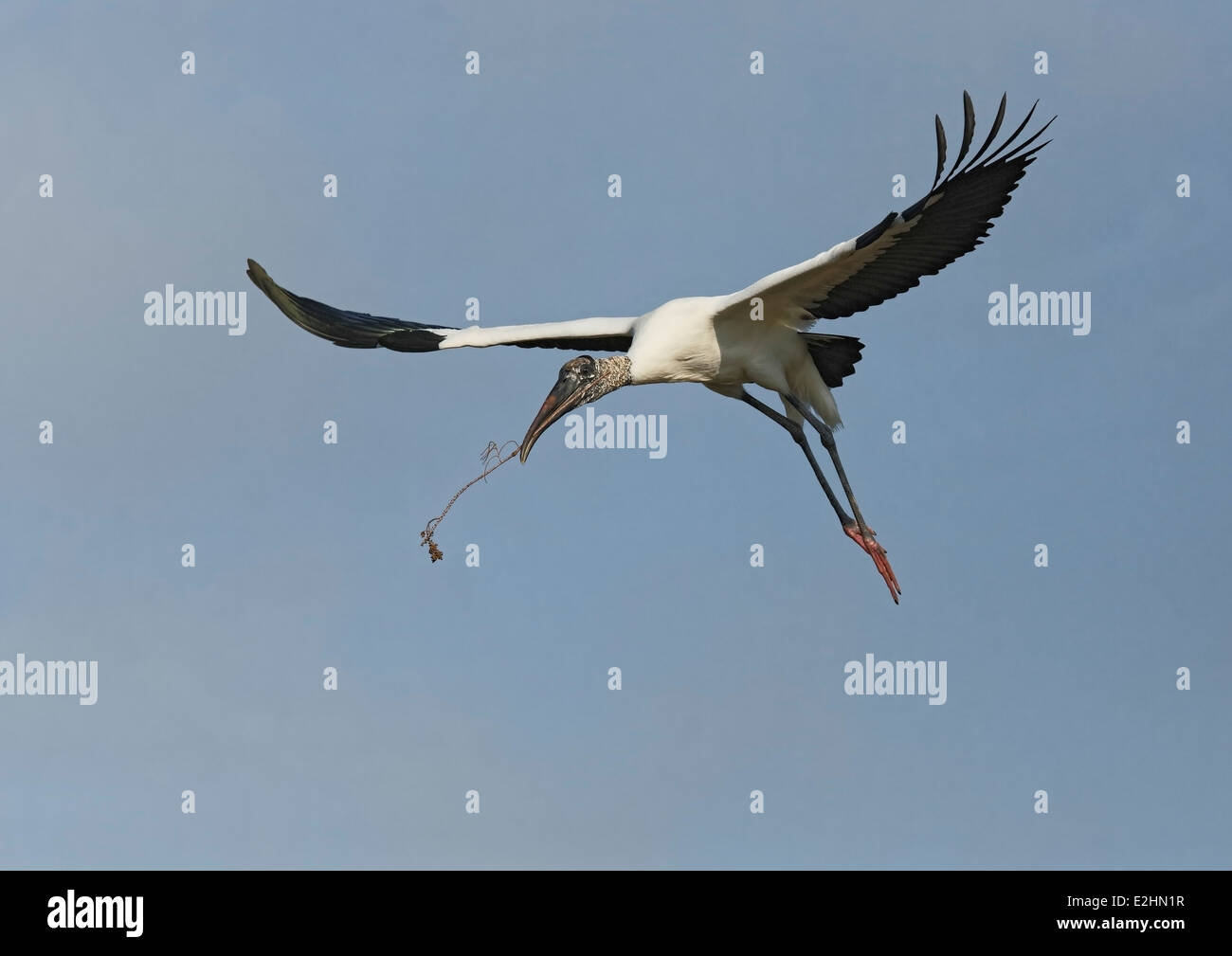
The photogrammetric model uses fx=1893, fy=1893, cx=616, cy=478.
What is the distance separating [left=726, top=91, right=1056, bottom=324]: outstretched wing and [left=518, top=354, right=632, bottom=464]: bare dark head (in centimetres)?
132

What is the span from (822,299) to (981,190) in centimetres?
230

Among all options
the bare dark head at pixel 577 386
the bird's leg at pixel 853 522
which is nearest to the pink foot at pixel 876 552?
the bird's leg at pixel 853 522

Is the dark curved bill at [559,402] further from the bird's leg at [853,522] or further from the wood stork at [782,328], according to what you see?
the bird's leg at [853,522]

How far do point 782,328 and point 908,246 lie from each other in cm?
201

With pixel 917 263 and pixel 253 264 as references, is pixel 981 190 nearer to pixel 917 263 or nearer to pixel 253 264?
pixel 917 263

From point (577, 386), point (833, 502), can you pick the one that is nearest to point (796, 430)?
point (833, 502)

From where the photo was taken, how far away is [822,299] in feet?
58.3

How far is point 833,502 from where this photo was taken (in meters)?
18.9

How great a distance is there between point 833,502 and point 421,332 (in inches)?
177

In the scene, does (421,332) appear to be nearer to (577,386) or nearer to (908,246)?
(577,386)

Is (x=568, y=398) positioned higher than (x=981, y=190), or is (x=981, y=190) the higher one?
(x=981, y=190)

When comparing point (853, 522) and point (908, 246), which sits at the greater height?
point (908, 246)

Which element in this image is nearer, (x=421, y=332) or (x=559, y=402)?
(x=559, y=402)
